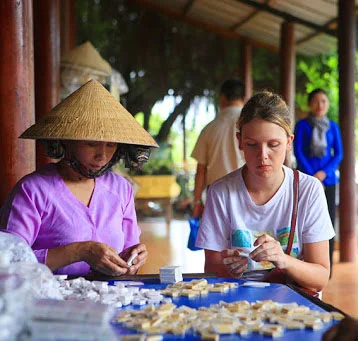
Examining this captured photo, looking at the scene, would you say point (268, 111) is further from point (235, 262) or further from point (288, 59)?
point (288, 59)

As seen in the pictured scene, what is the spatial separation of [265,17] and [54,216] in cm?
716

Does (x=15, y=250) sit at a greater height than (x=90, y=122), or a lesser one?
lesser

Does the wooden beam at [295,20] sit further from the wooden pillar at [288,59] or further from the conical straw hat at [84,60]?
the conical straw hat at [84,60]

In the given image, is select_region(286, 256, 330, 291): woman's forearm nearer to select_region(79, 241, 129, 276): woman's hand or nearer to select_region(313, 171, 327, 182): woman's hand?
select_region(79, 241, 129, 276): woman's hand

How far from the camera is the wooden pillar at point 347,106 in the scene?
20.5 ft

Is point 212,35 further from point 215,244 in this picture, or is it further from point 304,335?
point 304,335

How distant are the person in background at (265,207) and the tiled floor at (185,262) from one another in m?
0.32

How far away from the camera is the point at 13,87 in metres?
2.98

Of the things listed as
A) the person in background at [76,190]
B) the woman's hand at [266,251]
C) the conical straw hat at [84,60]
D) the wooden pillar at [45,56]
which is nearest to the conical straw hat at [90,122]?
the person in background at [76,190]

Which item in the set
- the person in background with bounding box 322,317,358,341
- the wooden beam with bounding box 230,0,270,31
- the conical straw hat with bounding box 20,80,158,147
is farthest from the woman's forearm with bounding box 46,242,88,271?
the wooden beam with bounding box 230,0,270,31

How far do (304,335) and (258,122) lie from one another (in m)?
0.92

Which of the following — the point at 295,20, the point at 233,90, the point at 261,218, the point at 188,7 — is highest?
the point at 188,7

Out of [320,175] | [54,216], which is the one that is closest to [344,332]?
[54,216]

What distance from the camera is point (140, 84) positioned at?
12.8 m
